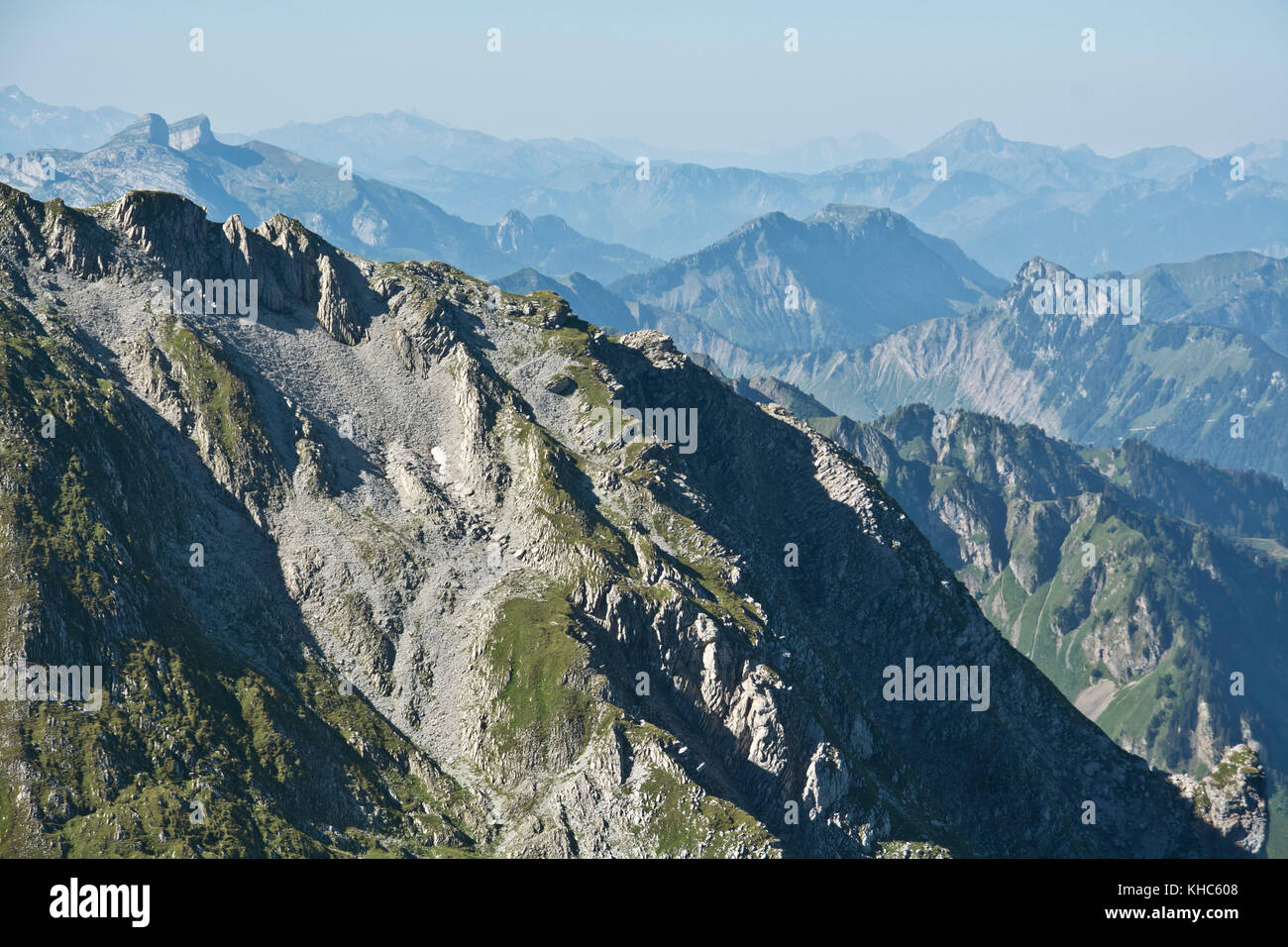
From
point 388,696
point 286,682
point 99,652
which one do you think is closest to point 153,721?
point 99,652

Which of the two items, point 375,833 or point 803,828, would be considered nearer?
point 375,833

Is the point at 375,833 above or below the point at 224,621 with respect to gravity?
below

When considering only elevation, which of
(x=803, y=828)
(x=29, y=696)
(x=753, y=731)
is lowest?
(x=803, y=828)
